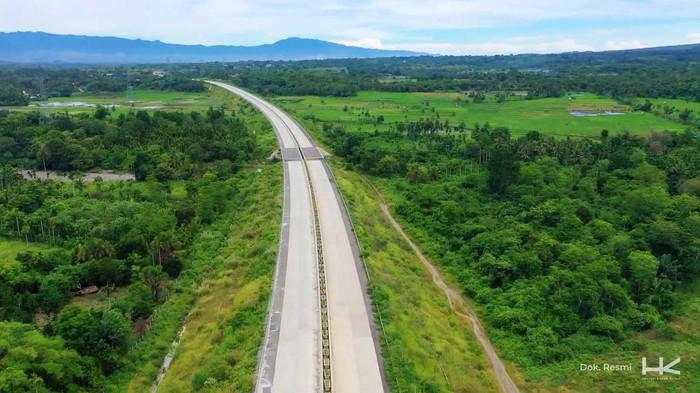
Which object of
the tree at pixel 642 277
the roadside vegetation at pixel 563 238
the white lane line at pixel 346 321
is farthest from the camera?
the tree at pixel 642 277

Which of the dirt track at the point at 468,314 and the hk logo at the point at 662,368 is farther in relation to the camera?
the hk logo at the point at 662,368

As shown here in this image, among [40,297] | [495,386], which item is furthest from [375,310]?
[40,297]

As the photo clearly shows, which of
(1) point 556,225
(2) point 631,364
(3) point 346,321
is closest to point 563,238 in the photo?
(1) point 556,225

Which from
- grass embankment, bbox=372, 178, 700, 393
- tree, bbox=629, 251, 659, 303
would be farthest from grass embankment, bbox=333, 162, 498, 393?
tree, bbox=629, 251, 659, 303

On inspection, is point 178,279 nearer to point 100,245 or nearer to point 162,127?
point 100,245

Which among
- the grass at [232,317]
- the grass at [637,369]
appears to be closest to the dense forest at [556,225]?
the grass at [637,369]

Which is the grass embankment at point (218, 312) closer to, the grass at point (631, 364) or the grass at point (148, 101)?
the grass at point (631, 364)
